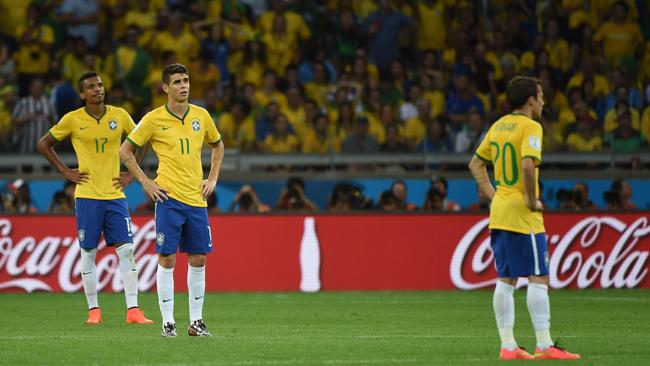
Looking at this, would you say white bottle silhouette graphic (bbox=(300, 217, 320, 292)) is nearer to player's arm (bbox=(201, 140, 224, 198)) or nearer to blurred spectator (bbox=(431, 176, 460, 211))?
blurred spectator (bbox=(431, 176, 460, 211))

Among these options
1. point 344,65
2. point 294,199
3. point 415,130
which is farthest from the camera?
point 344,65

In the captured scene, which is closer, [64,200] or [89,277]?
[89,277]

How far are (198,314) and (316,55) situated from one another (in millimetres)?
12450

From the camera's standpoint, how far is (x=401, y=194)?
20.4 meters

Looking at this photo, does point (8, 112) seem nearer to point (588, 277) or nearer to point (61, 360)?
point (588, 277)

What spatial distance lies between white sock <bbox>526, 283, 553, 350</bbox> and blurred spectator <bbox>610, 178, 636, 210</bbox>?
11.3 m

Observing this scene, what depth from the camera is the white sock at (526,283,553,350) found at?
30.8 feet

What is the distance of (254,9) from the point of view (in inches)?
963

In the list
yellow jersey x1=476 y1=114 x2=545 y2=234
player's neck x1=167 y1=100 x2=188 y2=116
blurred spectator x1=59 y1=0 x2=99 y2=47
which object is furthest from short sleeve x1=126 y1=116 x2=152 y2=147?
blurred spectator x1=59 y1=0 x2=99 y2=47

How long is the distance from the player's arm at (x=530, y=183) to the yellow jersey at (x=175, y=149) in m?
3.33

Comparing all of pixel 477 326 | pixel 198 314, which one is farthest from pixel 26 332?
pixel 477 326

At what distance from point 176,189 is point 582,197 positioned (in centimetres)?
1058

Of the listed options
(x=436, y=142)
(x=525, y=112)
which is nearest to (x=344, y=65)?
(x=436, y=142)

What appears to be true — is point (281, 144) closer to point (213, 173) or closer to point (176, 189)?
point (213, 173)
